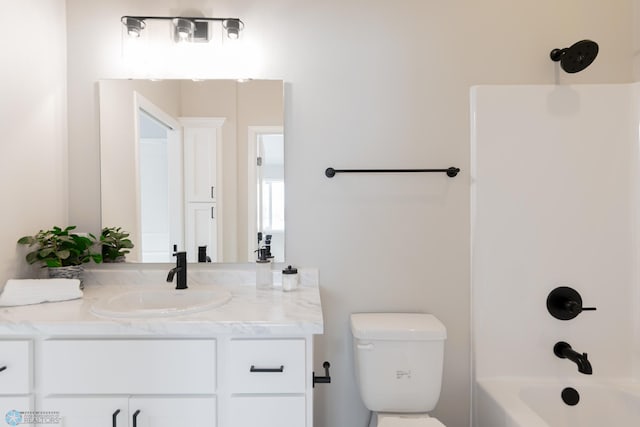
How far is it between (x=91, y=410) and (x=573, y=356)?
1.90 m

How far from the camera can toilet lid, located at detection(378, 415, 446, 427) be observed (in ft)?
4.49

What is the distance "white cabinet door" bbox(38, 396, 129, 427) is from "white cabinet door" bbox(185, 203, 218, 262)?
0.67 meters

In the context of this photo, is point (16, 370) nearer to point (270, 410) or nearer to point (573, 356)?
point (270, 410)

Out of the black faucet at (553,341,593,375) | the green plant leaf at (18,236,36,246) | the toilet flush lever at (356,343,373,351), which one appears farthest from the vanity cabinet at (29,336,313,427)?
the black faucet at (553,341,593,375)

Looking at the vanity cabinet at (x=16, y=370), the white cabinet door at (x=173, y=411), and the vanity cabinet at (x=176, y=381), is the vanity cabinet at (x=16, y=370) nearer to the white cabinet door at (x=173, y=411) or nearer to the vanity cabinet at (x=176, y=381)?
the vanity cabinet at (x=176, y=381)

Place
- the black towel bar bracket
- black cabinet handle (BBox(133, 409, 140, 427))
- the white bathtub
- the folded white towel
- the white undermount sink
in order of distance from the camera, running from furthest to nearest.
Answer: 1. the black towel bar bracket
2. the white bathtub
3. the white undermount sink
4. the folded white towel
5. black cabinet handle (BBox(133, 409, 140, 427))

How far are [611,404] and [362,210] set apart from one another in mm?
1400

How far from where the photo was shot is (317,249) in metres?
1.70

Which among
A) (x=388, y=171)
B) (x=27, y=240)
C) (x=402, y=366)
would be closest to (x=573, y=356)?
(x=402, y=366)

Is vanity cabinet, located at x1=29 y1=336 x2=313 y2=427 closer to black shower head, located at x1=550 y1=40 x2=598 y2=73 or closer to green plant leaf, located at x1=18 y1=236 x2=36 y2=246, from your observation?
green plant leaf, located at x1=18 y1=236 x2=36 y2=246

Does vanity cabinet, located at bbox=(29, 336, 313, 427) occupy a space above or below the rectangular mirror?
below

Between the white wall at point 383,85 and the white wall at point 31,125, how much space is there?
7 centimetres

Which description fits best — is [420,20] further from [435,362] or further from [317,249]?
[435,362]

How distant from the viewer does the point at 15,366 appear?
1150 mm
